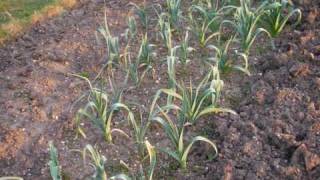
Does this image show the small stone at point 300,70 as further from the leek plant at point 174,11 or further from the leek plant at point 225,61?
the leek plant at point 174,11

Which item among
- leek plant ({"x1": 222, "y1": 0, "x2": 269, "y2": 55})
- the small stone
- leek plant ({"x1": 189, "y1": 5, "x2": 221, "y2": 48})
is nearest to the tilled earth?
the small stone

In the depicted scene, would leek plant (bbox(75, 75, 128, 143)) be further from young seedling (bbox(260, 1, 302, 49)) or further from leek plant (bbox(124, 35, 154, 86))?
young seedling (bbox(260, 1, 302, 49))

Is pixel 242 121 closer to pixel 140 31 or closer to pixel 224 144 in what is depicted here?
pixel 224 144

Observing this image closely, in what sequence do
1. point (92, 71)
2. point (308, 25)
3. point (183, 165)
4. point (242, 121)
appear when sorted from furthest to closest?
point (308, 25) → point (92, 71) → point (242, 121) → point (183, 165)

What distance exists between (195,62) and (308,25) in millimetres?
1100

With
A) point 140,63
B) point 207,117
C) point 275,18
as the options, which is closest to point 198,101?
point 207,117

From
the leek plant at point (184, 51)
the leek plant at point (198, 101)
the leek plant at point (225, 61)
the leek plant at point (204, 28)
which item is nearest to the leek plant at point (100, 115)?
the leek plant at point (198, 101)

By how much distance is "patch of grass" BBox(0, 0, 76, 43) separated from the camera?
16.5 ft

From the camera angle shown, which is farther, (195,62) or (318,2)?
(318,2)

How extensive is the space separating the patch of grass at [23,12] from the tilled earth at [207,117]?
0.15m

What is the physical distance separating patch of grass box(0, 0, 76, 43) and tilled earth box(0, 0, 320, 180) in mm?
146

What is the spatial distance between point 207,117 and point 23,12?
8.28 ft

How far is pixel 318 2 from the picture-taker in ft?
16.3

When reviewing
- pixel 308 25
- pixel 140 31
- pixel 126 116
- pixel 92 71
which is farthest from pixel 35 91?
pixel 308 25
